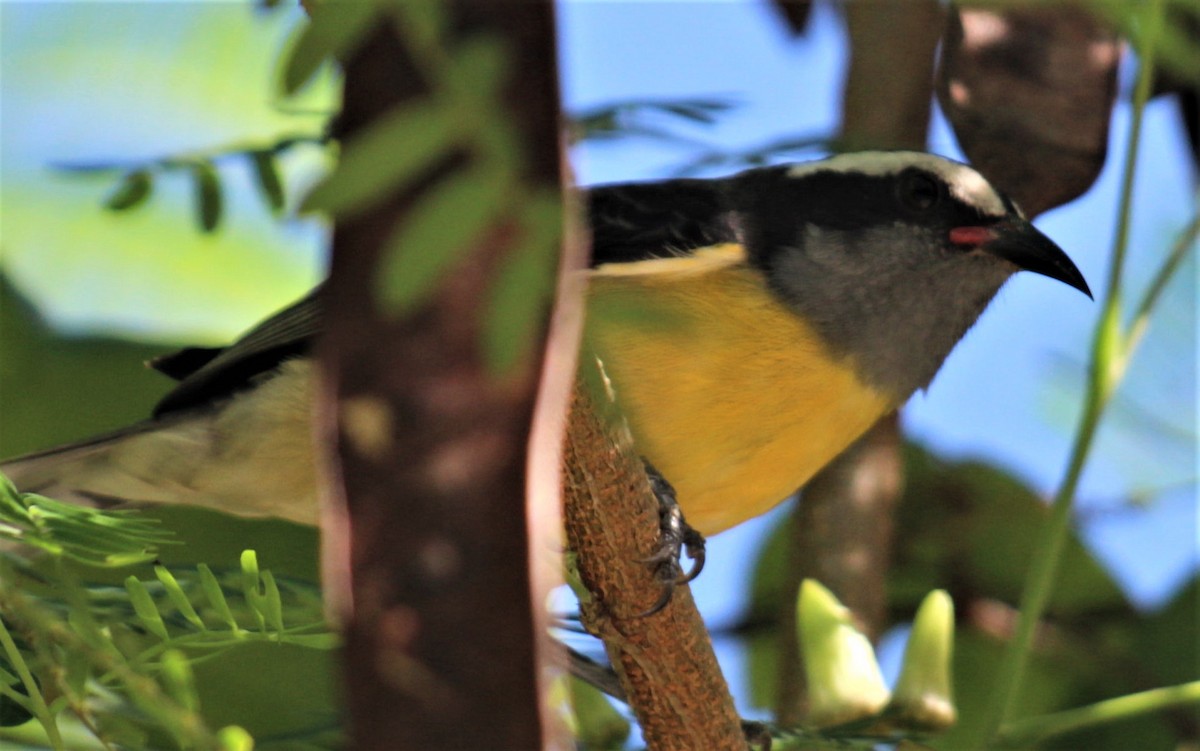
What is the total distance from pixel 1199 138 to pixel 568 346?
299cm

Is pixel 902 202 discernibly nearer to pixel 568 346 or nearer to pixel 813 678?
pixel 813 678

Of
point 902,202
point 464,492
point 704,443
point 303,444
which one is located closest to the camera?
point 464,492

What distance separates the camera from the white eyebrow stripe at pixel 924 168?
3.17 metres

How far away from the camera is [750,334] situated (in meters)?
2.87

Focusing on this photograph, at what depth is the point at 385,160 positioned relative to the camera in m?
0.76

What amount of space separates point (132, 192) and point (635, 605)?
3.43 ft

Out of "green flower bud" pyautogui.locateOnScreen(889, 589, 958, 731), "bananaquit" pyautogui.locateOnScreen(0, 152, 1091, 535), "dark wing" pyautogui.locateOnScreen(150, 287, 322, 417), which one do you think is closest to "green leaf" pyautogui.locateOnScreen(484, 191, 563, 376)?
"bananaquit" pyautogui.locateOnScreen(0, 152, 1091, 535)

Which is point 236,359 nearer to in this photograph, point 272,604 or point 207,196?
point 207,196

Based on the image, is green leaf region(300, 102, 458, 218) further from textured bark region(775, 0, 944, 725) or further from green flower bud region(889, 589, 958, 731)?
textured bark region(775, 0, 944, 725)

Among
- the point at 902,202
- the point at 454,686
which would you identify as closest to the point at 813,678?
the point at 902,202

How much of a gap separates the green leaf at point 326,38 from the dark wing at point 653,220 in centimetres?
211

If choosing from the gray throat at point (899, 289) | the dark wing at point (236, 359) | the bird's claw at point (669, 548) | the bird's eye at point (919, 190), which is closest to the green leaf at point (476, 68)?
the bird's claw at point (669, 548)

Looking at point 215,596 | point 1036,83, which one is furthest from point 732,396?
point 215,596

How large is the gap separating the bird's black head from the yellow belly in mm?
129
